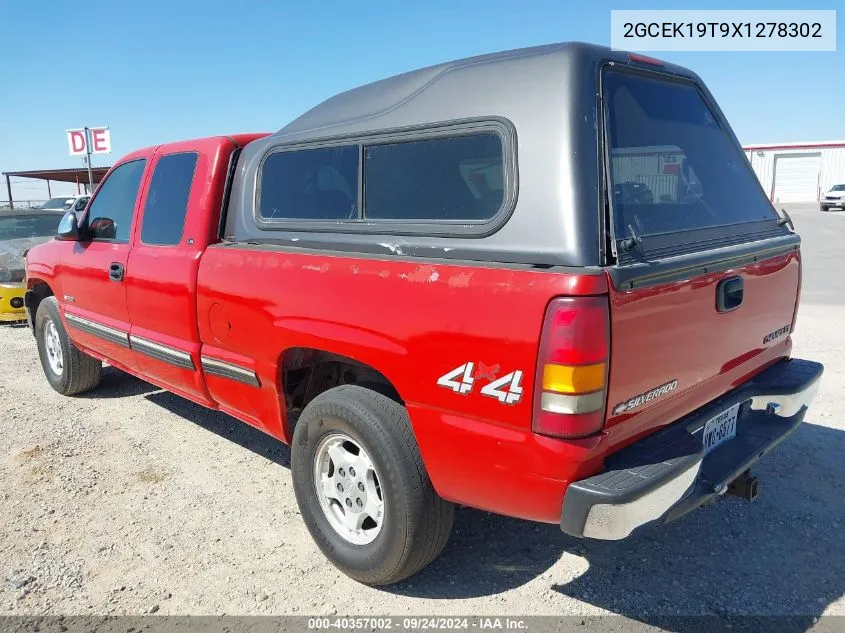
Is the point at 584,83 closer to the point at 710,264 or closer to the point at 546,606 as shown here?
the point at 710,264

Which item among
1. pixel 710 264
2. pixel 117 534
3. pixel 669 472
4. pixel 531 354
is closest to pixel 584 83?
pixel 710 264

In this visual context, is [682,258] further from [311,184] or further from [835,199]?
[835,199]

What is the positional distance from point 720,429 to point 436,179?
156cm

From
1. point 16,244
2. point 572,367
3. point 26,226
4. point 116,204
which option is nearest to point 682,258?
point 572,367

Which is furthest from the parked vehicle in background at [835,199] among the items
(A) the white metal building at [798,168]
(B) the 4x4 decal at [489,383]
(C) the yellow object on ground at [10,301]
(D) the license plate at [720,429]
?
(B) the 4x4 decal at [489,383]

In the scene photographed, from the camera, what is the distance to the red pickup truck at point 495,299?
2051mm

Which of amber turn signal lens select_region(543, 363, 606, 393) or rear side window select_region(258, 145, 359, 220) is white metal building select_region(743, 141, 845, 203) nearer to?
rear side window select_region(258, 145, 359, 220)

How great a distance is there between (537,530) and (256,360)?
5.30 feet

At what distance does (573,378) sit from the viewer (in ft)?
6.40

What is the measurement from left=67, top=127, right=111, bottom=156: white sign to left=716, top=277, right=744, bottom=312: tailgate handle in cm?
1641

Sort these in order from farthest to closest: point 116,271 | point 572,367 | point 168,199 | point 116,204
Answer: point 116,204
point 116,271
point 168,199
point 572,367

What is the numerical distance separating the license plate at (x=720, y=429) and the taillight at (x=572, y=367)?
0.78 metres

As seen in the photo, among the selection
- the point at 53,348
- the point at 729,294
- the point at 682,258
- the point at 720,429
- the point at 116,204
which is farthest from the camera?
the point at 53,348

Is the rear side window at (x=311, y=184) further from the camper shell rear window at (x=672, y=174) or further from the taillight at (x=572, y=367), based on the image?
the taillight at (x=572, y=367)
